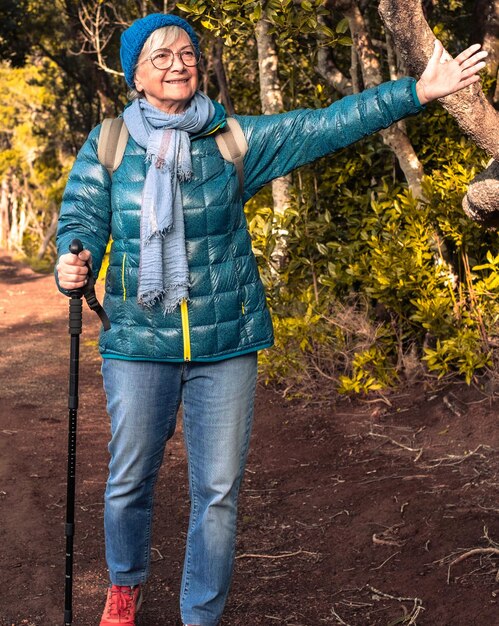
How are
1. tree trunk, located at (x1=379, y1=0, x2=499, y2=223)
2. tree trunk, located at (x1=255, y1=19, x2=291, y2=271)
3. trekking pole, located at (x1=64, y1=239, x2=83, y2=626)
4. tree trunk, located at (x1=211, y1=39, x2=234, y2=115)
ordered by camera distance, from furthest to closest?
tree trunk, located at (x1=211, y1=39, x2=234, y2=115)
tree trunk, located at (x1=255, y1=19, x2=291, y2=271)
tree trunk, located at (x1=379, y1=0, x2=499, y2=223)
trekking pole, located at (x1=64, y1=239, x2=83, y2=626)

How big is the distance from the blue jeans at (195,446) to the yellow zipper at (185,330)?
9 centimetres

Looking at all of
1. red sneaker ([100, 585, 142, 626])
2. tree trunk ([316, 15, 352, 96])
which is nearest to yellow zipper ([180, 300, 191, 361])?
red sneaker ([100, 585, 142, 626])

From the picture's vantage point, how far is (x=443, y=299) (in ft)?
21.6

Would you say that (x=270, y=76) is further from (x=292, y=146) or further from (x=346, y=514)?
(x=292, y=146)

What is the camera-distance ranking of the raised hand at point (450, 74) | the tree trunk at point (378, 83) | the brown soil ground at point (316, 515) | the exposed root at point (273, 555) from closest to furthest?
the raised hand at point (450, 74)
the brown soil ground at point (316, 515)
the exposed root at point (273, 555)
the tree trunk at point (378, 83)

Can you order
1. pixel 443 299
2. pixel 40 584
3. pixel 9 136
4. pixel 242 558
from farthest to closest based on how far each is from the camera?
pixel 9 136 → pixel 443 299 → pixel 242 558 → pixel 40 584

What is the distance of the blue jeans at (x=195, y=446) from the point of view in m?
3.65

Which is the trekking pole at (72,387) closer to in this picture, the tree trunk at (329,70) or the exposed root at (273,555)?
the exposed root at (273,555)

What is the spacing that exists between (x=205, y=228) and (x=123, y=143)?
41 cm

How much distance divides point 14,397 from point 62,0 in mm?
11193

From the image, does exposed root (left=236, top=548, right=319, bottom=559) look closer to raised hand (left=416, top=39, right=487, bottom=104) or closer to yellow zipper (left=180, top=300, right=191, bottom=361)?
yellow zipper (left=180, top=300, right=191, bottom=361)

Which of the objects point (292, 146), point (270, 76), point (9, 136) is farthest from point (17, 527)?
point (9, 136)

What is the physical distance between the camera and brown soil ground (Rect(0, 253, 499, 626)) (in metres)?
4.30

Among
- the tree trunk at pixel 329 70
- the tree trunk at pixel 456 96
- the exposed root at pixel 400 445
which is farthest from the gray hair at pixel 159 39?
the tree trunk at pixel 329 70
